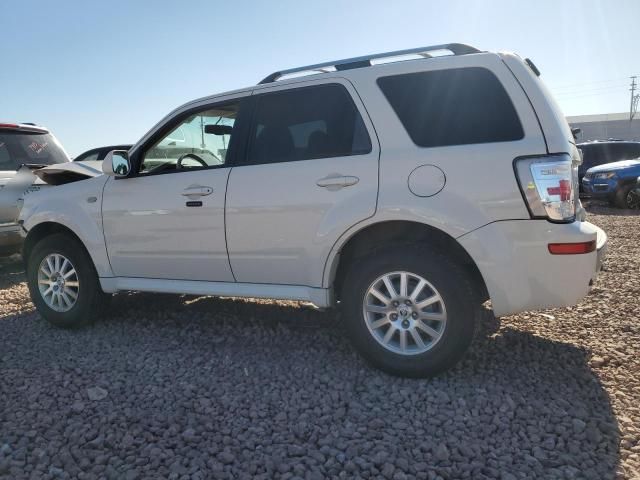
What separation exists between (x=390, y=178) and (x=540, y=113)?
929 millimetres

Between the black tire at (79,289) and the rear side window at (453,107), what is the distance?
2916 mm

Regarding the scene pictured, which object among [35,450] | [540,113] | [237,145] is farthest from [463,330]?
[35,450]

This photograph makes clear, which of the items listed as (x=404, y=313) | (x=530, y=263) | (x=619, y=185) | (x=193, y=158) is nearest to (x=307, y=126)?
(x=193, y=158)

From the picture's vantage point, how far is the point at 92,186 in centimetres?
448

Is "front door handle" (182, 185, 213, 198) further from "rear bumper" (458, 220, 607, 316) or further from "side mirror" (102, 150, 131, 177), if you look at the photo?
"rear bumper" (458, 220, 607, 316)

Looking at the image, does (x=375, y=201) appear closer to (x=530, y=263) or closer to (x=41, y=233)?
(x=530, y=263)

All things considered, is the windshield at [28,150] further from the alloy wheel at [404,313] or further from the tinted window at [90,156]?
the alloy wheel at [404,313]

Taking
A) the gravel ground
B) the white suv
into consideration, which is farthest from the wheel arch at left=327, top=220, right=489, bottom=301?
the gravel ground

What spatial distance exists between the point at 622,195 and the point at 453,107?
37.5 ft

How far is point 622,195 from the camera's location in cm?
1266

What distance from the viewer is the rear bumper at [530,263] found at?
293 cm

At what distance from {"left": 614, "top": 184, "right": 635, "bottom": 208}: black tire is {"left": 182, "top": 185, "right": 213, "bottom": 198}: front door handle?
11.9 m

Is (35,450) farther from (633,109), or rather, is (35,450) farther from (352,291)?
(633,109)

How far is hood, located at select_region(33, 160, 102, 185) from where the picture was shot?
469 cm
